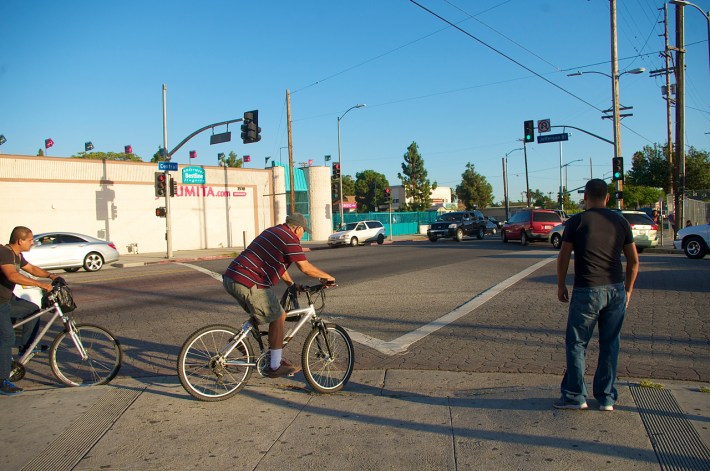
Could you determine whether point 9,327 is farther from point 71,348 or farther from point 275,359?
point 275,359

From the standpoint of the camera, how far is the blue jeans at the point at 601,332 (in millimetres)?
4520

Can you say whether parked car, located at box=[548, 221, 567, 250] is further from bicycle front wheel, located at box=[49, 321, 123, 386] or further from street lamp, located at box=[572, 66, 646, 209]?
bicycle front wheel, located at box=[49, 321, 123, 386]

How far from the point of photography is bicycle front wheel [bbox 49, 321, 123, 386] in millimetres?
5742

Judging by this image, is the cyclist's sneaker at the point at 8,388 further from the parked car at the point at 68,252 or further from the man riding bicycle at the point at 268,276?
the parked car at the point at 68,252

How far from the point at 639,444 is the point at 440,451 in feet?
4.64

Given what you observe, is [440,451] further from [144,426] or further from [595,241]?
→ [144,426]

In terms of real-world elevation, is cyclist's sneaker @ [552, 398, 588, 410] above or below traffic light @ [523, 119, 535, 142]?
below

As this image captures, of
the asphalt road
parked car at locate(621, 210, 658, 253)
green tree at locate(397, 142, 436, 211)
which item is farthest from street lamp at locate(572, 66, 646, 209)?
green tree at locate(397, 142, 436, 211)

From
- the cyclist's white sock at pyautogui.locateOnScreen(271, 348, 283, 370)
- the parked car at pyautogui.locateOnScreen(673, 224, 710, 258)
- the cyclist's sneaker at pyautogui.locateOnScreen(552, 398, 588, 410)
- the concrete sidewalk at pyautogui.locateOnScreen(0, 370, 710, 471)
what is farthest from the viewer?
the parked car at pyautogui.locateOnScreen(673, 224, 710, 258)

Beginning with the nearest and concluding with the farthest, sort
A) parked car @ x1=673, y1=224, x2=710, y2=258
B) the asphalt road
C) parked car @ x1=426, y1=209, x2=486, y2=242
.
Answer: the asphalt road → parked car @ x1=673, y1=224, x2=710, y2=258 → parked car @ x1=426, y1=209, x2=486, y2=242

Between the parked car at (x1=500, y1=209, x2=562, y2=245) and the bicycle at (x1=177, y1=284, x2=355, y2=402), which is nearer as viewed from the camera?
the bicycle at (x1=177, y1=284, x2=355, y2=402)

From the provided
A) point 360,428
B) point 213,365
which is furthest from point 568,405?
point 213,365

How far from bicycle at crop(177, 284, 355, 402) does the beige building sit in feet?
85.4

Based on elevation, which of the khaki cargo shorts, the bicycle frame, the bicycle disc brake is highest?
the khaki cargo shorts
